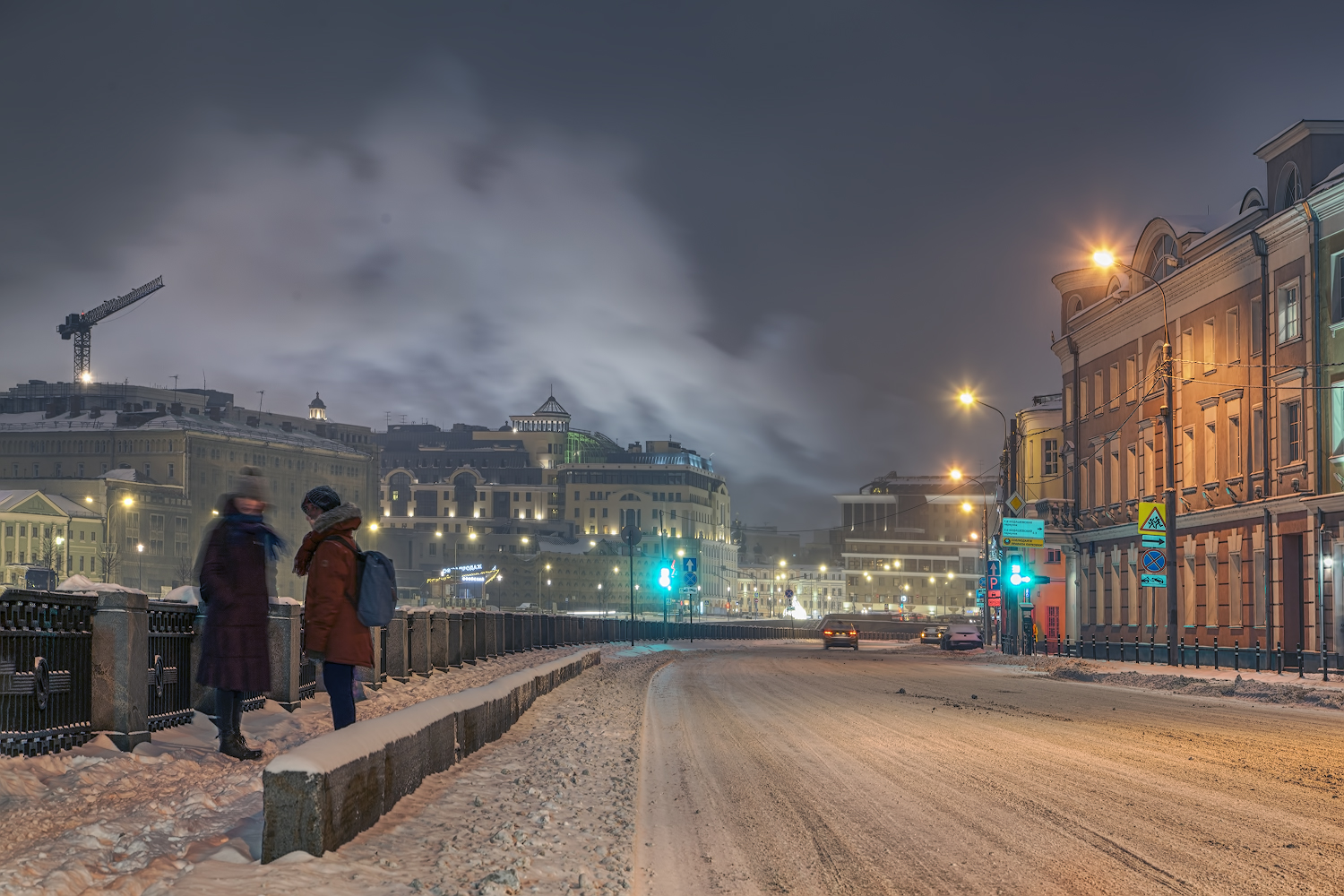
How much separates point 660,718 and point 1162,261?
3504cm

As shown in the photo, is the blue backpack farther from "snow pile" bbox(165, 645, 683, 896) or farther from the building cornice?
the building cornice

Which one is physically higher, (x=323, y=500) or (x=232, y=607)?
(x=323, y=500)

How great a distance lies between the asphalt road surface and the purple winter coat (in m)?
3.17

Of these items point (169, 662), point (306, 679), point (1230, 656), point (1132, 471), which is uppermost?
point (1132, 471)

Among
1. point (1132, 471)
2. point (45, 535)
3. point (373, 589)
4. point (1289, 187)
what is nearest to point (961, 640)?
point (1132, 471)

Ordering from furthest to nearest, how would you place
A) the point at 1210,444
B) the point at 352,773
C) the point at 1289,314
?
the point at 1210,444 < the point at 1289,314 < the point at 352,773

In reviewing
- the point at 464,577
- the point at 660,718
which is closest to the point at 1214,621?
the point at 660,718

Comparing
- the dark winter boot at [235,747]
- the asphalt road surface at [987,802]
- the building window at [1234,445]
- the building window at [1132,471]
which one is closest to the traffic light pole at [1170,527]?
the building window at [1234,445]

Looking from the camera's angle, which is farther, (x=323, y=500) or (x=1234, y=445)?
(x=1234, y=445)

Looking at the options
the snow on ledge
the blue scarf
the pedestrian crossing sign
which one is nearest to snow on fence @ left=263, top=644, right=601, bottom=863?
the snow on ledge

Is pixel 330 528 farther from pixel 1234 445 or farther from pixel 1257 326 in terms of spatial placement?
pixel 1234 445

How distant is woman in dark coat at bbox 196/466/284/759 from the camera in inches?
384

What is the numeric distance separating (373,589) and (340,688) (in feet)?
2.28

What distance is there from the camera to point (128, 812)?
784 centimetres
